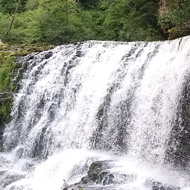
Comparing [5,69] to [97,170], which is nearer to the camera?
[97,170]

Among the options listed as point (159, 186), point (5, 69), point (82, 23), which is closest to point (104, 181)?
point (159, 186)

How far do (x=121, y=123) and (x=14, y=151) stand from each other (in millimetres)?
4283

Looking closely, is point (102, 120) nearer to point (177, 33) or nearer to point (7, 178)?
point (7, 178)

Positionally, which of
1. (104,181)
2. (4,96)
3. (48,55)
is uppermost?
(48,55)

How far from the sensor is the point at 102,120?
39.4ft

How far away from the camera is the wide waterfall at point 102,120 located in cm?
973

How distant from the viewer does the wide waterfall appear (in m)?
9.73

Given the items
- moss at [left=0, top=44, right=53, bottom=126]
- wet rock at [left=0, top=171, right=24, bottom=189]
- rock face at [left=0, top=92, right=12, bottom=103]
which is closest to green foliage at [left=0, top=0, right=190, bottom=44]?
moss at [left=0, top=44, right=53, bottom=126]

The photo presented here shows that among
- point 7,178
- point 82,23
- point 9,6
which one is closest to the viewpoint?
point 7,178

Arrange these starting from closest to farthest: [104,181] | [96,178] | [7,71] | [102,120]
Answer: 1. [104,181]
2. [96,178]
3. [102,120]
4. [7,71]

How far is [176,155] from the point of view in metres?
9.84

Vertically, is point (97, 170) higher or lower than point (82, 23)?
lower

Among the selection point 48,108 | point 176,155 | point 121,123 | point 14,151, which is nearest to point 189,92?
point 176,155

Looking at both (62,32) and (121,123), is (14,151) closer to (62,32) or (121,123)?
(121,123)
